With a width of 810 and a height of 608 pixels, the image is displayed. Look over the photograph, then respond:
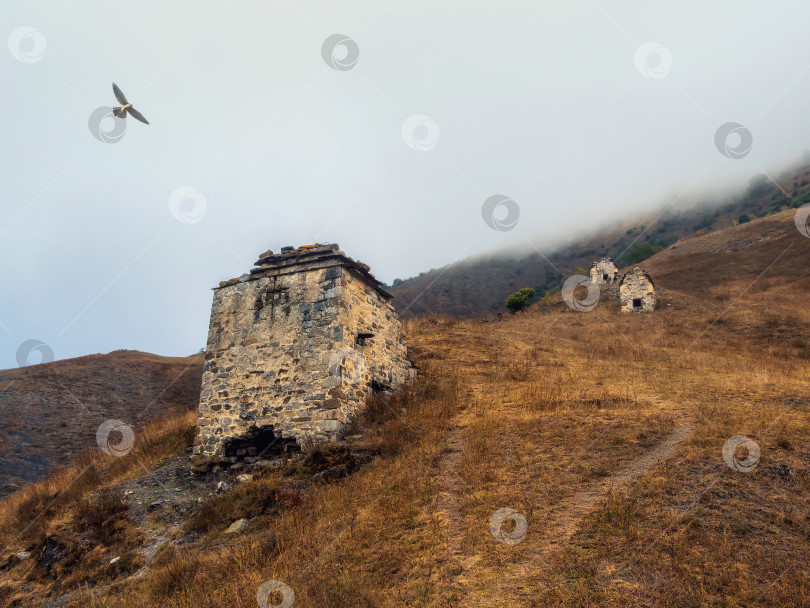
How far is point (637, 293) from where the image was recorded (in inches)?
1266

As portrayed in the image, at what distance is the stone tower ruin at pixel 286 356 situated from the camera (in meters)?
10.9

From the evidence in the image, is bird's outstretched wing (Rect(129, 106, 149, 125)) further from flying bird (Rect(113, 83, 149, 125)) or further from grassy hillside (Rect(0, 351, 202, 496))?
grassy hillside (Rect(0, 351, 202, 496))

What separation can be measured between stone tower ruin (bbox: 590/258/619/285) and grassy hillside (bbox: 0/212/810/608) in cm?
2247

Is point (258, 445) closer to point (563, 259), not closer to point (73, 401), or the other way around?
point (73, 401)

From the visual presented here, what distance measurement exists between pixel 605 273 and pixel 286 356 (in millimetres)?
32138

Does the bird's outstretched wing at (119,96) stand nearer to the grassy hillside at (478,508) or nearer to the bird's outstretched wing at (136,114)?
the bird's outstretched wing at (136,114)

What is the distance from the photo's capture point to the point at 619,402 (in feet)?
35.8

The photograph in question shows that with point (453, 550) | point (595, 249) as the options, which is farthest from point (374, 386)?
point (595, 249)

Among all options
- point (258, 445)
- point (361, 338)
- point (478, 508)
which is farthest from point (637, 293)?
point (478, 508)

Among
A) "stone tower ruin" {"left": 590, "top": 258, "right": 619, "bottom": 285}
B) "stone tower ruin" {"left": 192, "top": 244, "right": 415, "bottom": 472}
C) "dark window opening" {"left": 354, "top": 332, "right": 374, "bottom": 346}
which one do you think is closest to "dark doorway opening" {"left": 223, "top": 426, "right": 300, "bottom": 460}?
"stone tower ruin" {"left": 192, "top": 244, "right": 415, "bottom": 472}

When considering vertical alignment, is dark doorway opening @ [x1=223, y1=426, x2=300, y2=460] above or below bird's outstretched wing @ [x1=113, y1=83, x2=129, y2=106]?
below

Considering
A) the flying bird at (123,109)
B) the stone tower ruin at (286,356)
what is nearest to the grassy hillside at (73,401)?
the stone tower ruin at (286,356)

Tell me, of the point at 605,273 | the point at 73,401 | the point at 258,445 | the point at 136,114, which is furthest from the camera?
the point at 605,273

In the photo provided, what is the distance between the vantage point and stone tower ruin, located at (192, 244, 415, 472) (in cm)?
1087
